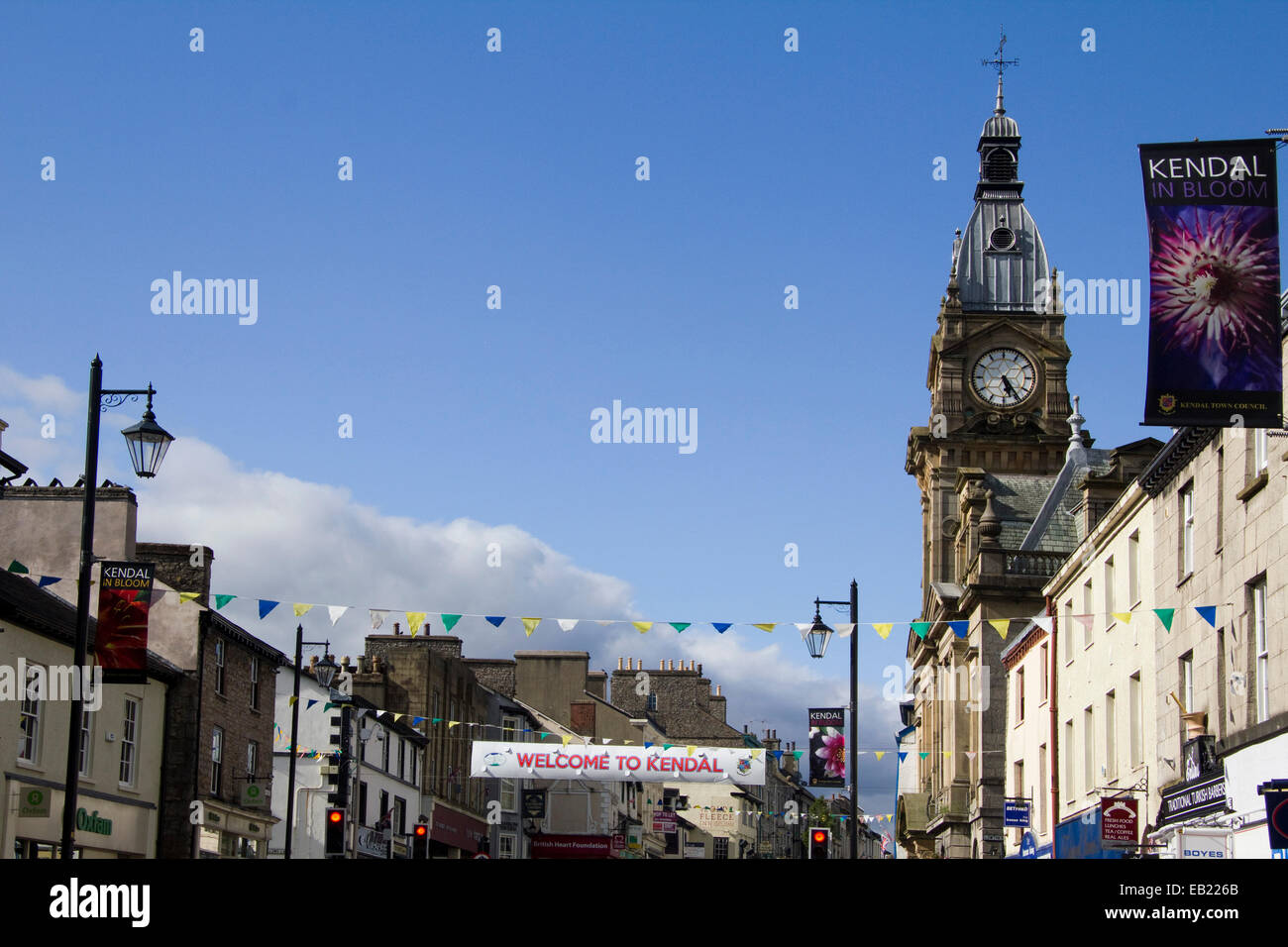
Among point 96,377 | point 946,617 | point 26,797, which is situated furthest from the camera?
point 946,617

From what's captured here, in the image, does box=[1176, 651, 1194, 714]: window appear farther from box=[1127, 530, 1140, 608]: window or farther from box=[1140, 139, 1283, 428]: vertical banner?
box=[1140, 139, 1283, 428]: vertical banner

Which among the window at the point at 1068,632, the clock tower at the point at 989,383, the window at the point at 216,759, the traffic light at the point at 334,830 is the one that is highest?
the clock tower at the point at 989,383

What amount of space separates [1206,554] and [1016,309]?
56576 mm

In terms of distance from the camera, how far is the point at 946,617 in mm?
53719

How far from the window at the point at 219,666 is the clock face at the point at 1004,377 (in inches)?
1846

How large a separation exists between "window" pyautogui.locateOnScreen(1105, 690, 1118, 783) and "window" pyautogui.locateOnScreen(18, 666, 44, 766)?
69.2ft

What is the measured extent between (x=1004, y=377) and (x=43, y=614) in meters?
55.8

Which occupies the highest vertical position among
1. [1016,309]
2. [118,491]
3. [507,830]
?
[1016,309]


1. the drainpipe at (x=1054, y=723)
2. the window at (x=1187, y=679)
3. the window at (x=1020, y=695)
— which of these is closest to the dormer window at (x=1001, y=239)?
the window at (x=1020, y=695)

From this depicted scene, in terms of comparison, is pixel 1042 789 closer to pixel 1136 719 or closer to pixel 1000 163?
pixel 1136 719

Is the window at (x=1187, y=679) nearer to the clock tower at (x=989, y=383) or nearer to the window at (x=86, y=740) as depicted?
the window at (x=86, y=740)

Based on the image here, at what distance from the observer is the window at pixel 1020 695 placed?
138 ft
